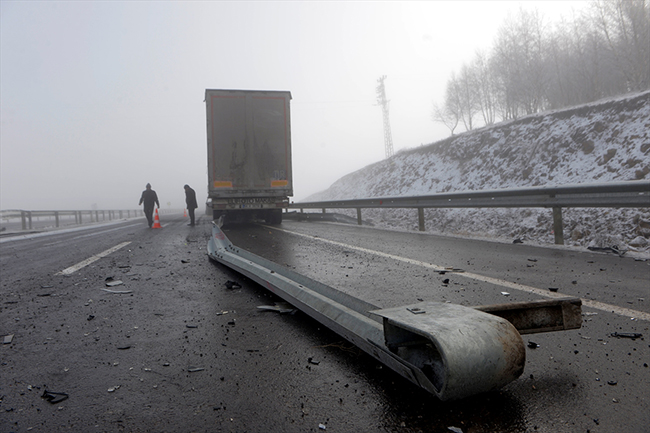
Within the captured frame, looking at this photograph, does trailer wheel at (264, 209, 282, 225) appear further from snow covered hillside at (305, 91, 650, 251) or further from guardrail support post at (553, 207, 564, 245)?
guardrail support post at (553, 207, 564, 245)

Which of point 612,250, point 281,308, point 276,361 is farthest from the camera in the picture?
point 612,250

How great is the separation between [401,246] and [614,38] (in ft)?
144

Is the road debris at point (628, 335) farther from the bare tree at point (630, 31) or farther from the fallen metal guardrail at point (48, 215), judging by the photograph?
the bare tree at point (630, 31)

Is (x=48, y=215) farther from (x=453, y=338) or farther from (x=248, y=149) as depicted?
(x=453, y=338)

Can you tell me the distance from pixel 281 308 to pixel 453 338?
222 centimetres

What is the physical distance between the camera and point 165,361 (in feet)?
8.11

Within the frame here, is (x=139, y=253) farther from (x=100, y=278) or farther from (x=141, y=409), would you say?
(x=141, y=409)

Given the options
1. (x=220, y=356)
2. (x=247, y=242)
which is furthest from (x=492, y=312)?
(x=247, y=242)

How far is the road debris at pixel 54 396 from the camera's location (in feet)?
6.54

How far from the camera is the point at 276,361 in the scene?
2.40 meters

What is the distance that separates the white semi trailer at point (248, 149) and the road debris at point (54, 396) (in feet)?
38.3

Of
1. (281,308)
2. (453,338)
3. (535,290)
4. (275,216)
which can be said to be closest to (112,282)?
(281,308)

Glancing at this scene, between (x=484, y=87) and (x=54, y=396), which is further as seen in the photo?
(x=484, y=87)

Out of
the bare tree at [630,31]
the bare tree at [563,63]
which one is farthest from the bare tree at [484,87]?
the bare tree at [630,31]
